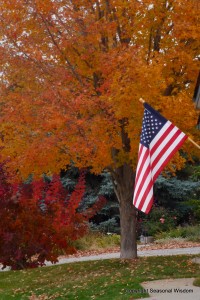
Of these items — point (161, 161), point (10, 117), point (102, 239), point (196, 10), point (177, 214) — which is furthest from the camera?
point (177, 214)

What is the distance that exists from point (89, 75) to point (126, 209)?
3.61 m

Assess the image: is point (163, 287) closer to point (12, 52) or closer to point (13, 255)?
point (13, 255)

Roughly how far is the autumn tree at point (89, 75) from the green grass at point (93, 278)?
2333mm

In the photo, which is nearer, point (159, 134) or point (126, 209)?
point (159, 134)

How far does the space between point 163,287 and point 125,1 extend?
20.2ft

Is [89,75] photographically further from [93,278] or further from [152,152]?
[152,152]

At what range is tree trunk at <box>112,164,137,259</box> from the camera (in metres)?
14.6

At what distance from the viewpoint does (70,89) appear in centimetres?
1287

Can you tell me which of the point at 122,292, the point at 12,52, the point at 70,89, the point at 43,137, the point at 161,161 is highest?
the point at 12,52

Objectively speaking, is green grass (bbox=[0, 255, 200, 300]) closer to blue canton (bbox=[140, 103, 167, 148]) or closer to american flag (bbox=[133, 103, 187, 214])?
american flag (bbox=[133, 103, 187, 214])

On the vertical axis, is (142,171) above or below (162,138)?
below

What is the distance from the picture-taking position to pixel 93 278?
38.7ft

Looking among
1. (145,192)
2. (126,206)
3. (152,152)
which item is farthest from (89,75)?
(145,192)

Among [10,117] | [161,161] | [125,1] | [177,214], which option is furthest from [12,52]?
[177,214]
